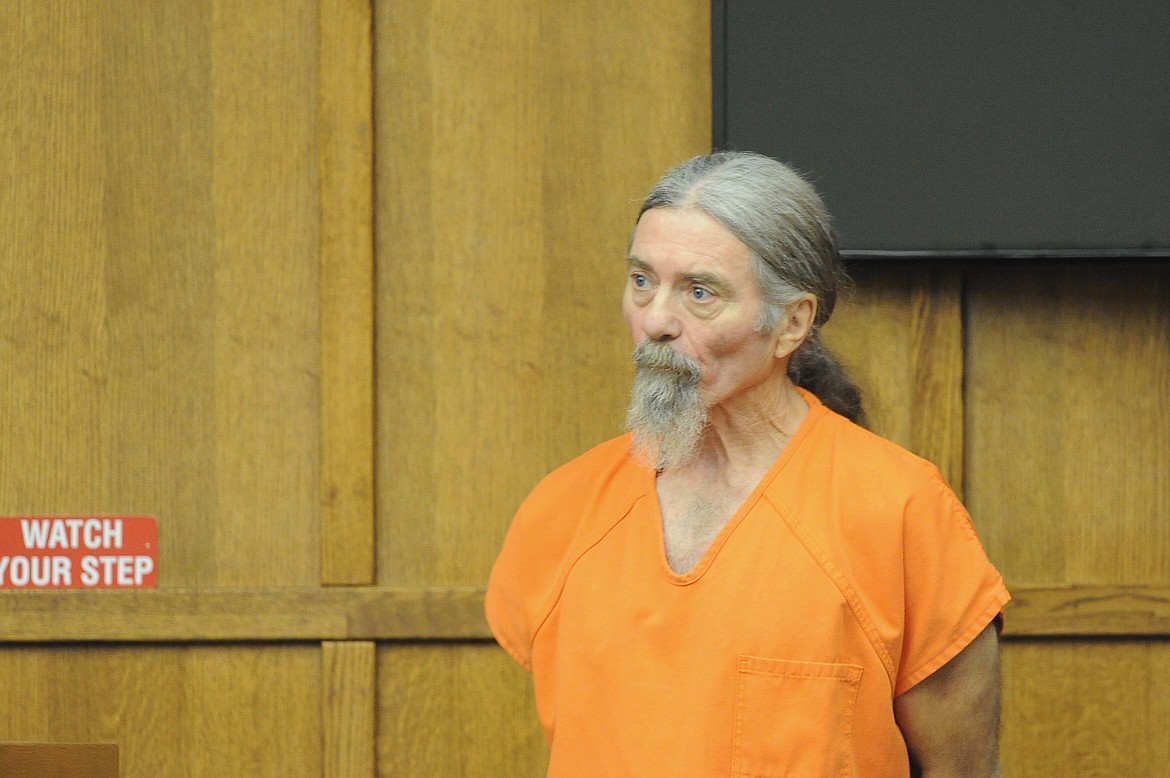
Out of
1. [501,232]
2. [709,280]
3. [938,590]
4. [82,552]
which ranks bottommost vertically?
[82,552]

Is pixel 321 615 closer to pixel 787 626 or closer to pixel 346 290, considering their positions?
pixel 346 290

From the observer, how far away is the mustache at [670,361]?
5.65ft

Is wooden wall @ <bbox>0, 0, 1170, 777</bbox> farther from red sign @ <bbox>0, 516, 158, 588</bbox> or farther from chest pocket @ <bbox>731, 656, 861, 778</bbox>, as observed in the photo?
chest pocket @ <bbox>731, 656, 861, 778</bbox>

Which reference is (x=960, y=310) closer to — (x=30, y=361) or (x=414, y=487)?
(x=414, y=487)

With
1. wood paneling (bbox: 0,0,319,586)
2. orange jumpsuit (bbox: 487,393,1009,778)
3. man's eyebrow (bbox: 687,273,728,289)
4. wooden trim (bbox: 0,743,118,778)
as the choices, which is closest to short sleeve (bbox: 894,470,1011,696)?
orange jumpsuit (bbox: 487,393,1009,778)

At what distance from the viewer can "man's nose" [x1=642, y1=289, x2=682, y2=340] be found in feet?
5.59

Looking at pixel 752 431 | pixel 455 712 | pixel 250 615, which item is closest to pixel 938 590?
pixel 752 431

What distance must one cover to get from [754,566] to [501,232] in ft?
4.19

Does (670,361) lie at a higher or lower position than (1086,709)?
higher

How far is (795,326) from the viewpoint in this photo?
5.82 feet

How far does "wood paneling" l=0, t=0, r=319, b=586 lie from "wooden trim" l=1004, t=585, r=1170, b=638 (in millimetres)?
1519

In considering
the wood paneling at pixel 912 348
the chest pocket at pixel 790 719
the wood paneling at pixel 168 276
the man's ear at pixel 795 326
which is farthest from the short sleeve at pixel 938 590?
the wood paneling at pixel 168 276

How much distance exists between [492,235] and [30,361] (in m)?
1.03

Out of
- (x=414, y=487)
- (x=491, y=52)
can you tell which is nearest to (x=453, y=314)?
(x=414, y=487)
